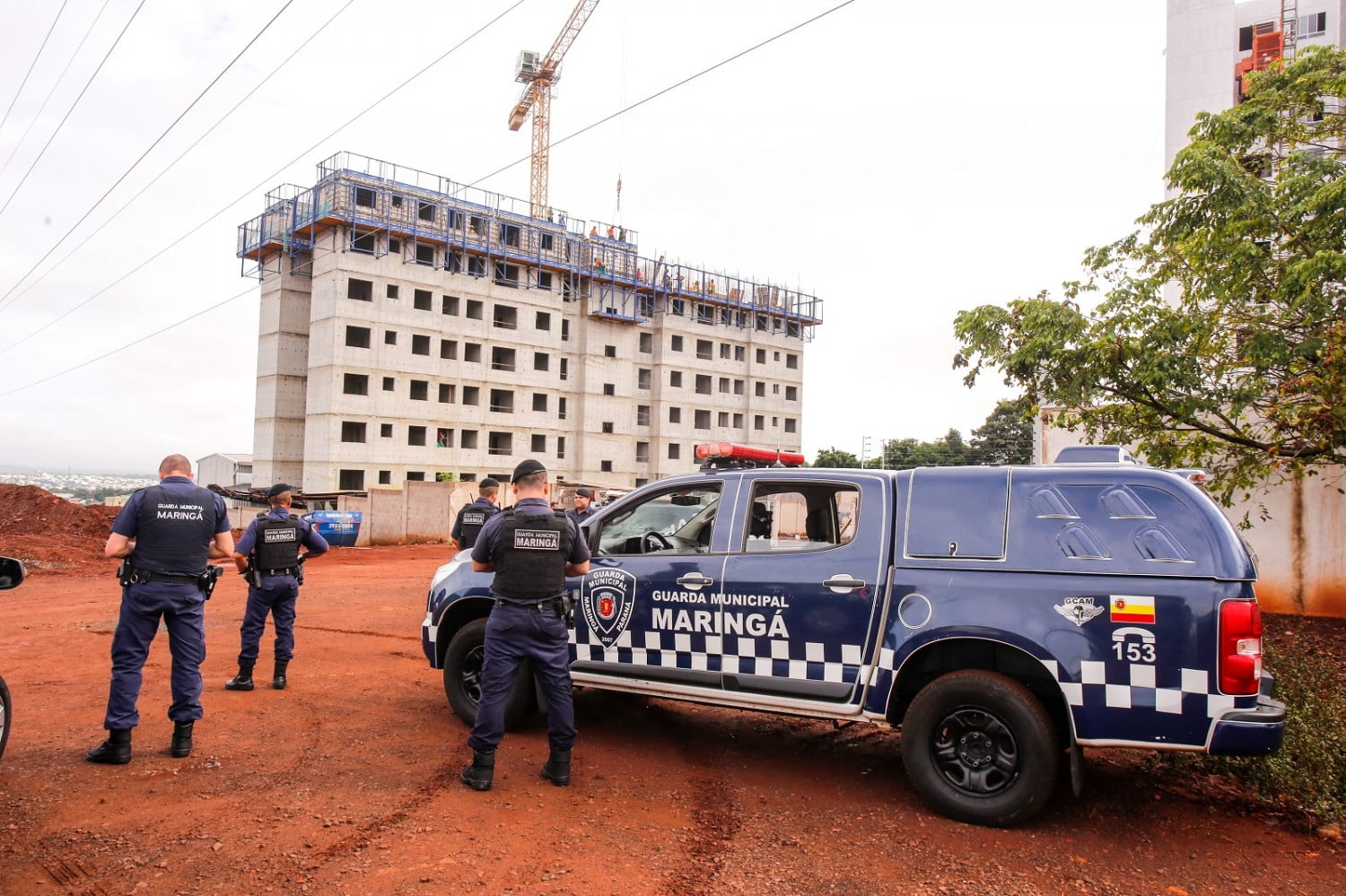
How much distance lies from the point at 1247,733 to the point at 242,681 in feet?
23.4

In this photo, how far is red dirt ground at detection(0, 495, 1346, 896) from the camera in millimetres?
3961

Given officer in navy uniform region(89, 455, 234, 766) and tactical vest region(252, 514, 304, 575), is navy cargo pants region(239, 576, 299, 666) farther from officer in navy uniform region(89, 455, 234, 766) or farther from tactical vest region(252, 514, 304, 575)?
officer in navy uniform region(89, 455, 234, 766)

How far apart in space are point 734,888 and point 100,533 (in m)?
25.9

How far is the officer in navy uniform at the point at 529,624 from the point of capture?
5.08 metres

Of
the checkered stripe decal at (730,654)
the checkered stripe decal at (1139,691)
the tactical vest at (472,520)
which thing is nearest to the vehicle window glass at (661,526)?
the checkered stripe decal at (730,654)

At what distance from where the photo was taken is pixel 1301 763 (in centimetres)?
534

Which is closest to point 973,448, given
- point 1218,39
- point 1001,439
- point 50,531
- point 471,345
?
point 1001,439

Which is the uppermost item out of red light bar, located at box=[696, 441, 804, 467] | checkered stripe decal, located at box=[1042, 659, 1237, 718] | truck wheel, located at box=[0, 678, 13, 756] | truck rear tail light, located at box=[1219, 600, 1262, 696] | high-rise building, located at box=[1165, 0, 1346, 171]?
high-rise building, located at box=[1165, 0, 1346, 171]

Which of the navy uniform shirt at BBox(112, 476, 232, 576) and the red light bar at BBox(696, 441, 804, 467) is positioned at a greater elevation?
the red light bar at BBox(696, 441, 804, 467)

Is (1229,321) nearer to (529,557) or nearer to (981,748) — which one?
(981,748)

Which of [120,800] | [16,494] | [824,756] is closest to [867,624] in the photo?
[824,756]

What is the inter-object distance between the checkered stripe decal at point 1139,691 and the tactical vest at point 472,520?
6874 mm

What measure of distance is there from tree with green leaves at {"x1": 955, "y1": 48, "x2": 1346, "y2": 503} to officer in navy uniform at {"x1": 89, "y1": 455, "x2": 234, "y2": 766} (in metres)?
10.2

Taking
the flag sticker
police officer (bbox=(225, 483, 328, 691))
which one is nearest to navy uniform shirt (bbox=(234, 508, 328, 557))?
police officer (bbox=(225, 483, 328, 691))
